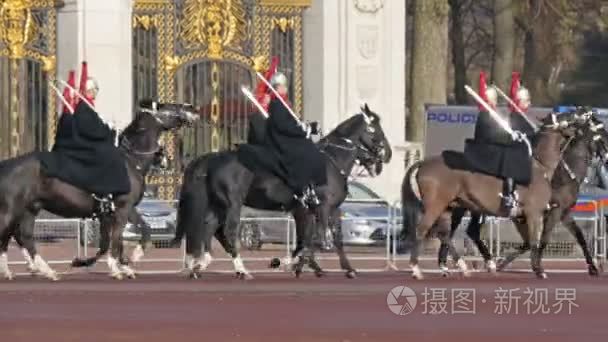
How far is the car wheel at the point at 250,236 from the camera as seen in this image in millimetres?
34812

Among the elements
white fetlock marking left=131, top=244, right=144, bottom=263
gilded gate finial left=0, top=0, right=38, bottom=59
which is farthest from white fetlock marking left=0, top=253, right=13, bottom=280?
gilded gate finial left=0, top=0, right=38, bottom=59

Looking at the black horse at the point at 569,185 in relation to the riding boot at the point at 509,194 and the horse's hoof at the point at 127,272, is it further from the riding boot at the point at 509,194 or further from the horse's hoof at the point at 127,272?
the horse's hoof at the point at 127,272

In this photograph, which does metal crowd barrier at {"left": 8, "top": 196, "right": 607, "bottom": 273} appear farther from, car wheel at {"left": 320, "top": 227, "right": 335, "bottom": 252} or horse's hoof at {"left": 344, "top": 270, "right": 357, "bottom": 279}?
horse's hoof at {"left": 344, "top": 270, "right": 357, "bottom": 279}

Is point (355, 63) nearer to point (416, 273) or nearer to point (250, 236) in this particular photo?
point (250, 236)

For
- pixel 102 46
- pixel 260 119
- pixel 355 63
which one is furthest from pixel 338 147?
pixel 355 63

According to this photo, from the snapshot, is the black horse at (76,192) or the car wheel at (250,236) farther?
the car wheel at (250,236)

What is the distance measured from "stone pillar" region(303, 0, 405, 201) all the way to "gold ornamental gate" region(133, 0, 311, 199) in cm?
30

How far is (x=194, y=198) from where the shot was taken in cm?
2859

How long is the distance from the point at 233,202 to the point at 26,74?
1180 cm

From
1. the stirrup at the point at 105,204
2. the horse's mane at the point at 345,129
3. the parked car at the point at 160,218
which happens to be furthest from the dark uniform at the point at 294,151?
the parked car at the point at 160,218

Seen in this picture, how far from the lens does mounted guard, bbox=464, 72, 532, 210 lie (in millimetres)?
28453

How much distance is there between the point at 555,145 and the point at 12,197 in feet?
23.4

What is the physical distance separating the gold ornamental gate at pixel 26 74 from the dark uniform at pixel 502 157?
12.1m

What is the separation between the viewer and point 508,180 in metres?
28.5
